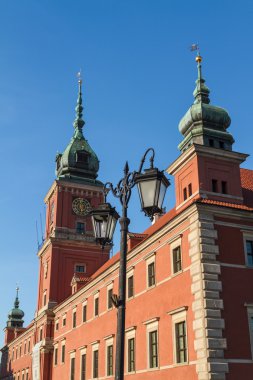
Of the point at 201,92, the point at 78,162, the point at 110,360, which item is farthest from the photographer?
the point at 78,162

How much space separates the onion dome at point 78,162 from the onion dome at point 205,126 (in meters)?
24.0

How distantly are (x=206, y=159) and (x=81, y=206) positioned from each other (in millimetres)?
25096

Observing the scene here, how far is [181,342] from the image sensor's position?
19016 millimetres

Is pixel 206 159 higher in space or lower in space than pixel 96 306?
higher

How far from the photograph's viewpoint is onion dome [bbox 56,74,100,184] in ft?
155

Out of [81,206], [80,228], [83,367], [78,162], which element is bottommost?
[83,367]

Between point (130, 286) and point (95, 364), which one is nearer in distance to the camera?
point (130, 286)

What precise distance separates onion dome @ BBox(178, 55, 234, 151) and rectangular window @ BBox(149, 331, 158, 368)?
8.96 m

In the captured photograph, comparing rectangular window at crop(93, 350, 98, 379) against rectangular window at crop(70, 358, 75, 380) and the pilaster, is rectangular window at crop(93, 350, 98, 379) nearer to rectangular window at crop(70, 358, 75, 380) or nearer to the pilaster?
rectangular window at crop(70, 358, 75, 380)

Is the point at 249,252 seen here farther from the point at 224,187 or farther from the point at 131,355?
the point at 131,355

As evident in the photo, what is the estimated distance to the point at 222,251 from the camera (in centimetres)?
1898

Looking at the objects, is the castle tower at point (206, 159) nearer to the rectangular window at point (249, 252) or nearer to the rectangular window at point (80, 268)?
the rectangular window at point (249, 252)

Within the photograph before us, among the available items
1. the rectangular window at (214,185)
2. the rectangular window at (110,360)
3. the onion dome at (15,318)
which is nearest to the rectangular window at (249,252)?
the rectangular window at (214,185)

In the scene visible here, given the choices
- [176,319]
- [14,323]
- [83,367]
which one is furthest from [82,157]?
[14,323]
